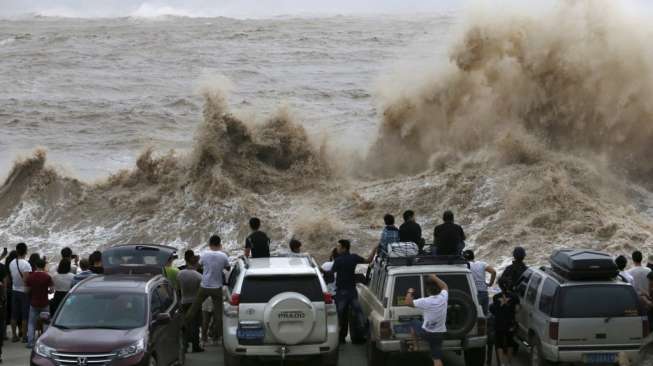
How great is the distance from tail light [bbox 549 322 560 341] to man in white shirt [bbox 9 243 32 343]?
6.61m

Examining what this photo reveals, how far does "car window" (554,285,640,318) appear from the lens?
1056 cm

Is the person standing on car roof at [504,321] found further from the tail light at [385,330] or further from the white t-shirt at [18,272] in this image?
the white t-shirt at [18,272]

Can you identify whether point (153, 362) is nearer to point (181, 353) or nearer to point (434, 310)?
point (181, 353)

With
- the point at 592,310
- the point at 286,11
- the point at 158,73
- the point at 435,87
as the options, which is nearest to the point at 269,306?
the point at 592,310

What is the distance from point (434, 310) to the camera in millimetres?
10398

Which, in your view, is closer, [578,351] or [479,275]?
[578,351]

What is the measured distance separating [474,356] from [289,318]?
2128 mm

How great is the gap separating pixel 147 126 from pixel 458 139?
18065 millimetres

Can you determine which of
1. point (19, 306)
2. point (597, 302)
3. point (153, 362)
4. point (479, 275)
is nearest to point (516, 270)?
point (479, 275)

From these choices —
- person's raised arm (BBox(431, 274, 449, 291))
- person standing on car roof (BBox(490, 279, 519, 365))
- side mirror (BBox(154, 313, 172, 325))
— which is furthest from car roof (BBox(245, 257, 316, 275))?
person standing on car roof (BBox(490, 279, 519, 365))

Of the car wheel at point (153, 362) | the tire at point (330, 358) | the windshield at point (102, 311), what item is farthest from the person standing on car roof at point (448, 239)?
the car wheel at point (153, 362)

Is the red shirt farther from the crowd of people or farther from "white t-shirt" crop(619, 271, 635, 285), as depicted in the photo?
"white t-shirt" crop(619, 271, 635, 285)

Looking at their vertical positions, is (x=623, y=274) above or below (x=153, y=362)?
above

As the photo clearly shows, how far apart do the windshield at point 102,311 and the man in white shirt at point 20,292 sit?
2.62 m
